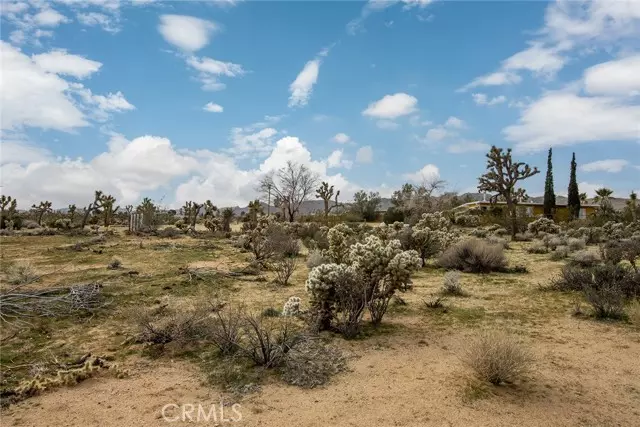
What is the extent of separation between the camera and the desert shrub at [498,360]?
4.75 metres

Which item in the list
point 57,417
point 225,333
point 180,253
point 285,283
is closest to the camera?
point 57,417

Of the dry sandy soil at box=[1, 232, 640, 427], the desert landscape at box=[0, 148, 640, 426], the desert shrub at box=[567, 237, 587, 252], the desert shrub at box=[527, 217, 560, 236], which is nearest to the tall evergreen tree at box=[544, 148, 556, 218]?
the desert shrub at box=[527, 217, 560, 236]

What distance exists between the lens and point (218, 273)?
38.7 feet

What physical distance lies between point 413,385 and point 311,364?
1266mm

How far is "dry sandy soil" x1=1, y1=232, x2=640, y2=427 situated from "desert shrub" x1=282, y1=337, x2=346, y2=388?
142 mm

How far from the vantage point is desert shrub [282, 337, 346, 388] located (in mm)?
4973

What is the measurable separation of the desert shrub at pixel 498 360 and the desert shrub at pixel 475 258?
762 cm

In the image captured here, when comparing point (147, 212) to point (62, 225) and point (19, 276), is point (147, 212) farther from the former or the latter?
point (19, 276)

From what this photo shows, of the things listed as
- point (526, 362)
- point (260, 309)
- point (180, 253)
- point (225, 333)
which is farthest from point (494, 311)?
point (180, 253)

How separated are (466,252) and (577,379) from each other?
8.19 metres

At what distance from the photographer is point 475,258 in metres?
12.5

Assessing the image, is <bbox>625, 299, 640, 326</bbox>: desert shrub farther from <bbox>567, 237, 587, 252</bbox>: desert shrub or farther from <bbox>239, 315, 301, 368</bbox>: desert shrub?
<bbox>567, 237, 587, 252</bbox>: desert shrub

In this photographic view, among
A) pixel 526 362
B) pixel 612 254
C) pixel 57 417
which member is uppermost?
pixel 612 254

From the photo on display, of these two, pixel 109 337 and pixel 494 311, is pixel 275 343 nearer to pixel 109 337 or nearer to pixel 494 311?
pixel 109 337
